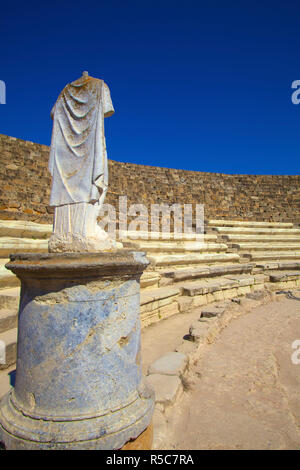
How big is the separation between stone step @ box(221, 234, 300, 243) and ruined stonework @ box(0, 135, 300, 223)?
372 centimetres

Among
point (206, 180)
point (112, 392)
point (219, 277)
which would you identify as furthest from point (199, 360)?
point (206, 180)

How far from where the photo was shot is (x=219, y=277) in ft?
26.0

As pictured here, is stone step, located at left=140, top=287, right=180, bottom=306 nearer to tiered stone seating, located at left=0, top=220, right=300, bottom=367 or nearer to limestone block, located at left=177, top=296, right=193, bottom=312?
tiered stone seating, located at left=0, top=220, right=300, bottom=367

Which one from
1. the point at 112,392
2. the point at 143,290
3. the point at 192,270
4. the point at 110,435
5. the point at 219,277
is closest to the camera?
the point at 110,435

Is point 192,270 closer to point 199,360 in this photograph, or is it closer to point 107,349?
point 199,360

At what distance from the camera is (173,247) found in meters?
8.41

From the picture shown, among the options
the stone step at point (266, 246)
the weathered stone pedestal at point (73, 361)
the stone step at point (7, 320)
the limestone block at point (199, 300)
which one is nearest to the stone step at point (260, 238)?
the stone step at point (266, 246)

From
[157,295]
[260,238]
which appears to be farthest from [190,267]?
[260,238]

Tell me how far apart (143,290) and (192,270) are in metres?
1.92

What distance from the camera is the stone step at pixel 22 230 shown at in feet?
17.1

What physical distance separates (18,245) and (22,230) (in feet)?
2.03

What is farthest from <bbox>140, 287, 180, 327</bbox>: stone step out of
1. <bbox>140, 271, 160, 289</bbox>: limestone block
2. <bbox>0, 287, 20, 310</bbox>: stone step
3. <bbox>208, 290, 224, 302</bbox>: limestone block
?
<bbox>0, 287, 20, 310</bbox>: stone step

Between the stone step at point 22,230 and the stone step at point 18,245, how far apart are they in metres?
0.30

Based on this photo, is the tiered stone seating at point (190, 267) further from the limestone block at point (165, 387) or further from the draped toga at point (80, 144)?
the draped toga at point (80, 144)
